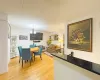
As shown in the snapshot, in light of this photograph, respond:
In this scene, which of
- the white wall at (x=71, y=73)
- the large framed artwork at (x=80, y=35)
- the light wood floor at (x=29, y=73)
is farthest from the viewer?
the light wood floor at (x=29, y=73)

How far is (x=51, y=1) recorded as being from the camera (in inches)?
108

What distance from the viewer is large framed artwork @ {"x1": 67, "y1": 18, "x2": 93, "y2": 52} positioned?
119 inches

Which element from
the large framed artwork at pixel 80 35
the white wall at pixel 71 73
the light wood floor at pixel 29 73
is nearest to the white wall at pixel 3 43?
the light wood floor at pixel 29 73

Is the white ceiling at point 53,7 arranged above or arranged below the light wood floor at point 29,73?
above

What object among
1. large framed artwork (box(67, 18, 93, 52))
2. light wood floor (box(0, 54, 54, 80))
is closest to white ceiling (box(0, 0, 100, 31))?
large framed artwork (box(67, 18, 93, 52))

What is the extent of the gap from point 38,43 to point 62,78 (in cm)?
913

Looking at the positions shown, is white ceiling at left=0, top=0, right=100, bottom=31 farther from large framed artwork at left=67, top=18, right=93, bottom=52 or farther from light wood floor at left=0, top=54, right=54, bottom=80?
light wood floor at left=0, top=54, right=54, bottom=80

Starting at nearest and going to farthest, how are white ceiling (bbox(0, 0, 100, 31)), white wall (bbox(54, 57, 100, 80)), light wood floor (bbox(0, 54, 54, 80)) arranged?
white wall (bbox(54, 57, 100, 80)), white ceiling (bbox(0, 0, 100, 31)), light wood floor (bbox(0, 54, 54, 80))

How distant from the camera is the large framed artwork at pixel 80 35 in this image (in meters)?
3.03

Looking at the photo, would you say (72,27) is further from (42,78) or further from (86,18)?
(42,78)

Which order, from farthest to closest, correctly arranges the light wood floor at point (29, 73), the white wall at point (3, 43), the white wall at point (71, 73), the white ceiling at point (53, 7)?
the white wall at point (3, 43)
the light wood floor at point (29, 73)
the white ceiling at point (53, 7)
the white wall at point (71, 73)

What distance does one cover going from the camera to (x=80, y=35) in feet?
11.1

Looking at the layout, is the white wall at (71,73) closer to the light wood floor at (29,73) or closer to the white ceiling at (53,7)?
the white ceiling at (53,7)

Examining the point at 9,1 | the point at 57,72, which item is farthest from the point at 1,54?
the point at 57,72
